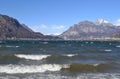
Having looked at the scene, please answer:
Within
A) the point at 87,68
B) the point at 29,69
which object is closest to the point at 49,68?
the point at 29,69

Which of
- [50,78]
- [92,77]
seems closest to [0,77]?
[50,78]

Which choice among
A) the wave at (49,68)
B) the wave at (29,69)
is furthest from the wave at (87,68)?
the wave at (29,69)

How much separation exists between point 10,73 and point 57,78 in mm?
5542

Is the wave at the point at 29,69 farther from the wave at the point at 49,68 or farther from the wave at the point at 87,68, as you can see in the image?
the wave at the point at 87,68

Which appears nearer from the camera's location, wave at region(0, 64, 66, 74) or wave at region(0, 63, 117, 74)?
wave at region(0, 64, 66, 74)

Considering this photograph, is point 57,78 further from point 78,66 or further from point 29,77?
point 78,66

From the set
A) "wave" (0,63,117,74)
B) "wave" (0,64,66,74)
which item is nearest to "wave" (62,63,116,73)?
"wave" (0,63,117,74)

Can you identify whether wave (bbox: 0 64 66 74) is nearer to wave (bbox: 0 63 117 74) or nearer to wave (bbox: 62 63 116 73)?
wave (bbox: 0 63 117 74)

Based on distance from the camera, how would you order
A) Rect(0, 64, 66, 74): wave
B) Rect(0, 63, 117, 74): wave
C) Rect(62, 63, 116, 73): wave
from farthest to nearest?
Rect(62, 63, 116, 73): wave < Rect(0, 63, 117, 74): wave < Rect(0, 64, 66, 74): wave

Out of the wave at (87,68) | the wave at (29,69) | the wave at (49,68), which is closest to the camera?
the wave at (29,69)

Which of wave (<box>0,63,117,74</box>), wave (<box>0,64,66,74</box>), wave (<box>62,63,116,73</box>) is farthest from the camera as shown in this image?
wave (<box>62,63,116,73</box>)

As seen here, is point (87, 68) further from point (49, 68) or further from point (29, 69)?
point (29, 69)

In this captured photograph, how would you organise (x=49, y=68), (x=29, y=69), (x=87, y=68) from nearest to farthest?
(x=29, y=69) < (x=49, y=68) < (x=87, y=68)

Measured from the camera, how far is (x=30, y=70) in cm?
3166
